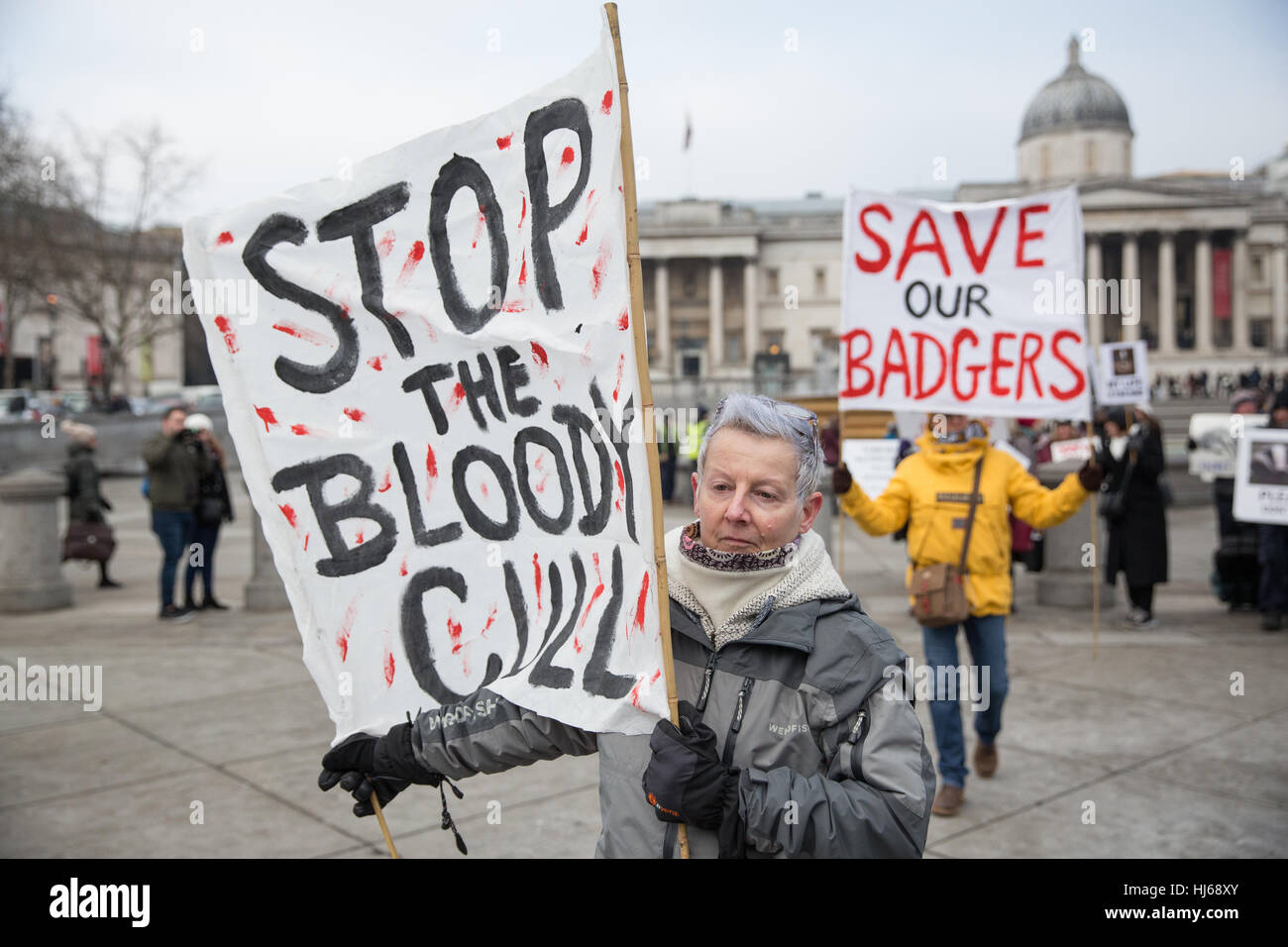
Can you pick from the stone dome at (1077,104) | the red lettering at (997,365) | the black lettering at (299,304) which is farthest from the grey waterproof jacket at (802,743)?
the stone dome at (1077,104)

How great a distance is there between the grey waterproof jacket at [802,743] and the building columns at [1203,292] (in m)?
83.7

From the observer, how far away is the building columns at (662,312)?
270 ft

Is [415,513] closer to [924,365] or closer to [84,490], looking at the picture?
[924,365]

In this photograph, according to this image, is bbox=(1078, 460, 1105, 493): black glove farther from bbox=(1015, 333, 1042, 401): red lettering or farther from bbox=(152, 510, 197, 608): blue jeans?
bbox=(152, 510, 197, 608): blue jeans

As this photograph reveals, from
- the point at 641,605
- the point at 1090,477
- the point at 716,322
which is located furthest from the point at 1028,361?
the point at 716,322

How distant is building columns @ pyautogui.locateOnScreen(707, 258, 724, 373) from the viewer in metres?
81.6

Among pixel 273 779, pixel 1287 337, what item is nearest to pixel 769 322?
pixel 1287 337

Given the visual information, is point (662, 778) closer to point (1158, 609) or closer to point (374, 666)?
point (374, 666)

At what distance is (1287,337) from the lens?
252ft

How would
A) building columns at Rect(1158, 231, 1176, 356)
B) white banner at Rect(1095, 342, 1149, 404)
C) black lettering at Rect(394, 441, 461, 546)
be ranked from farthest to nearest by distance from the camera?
building columns at Rect(1158, 231, 1176, 356)
white banner at Rect(1095, 342, 1149, 404)
black lettering at Rect(394, 441, 461, 546)

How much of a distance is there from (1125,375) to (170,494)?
7288 millimetres

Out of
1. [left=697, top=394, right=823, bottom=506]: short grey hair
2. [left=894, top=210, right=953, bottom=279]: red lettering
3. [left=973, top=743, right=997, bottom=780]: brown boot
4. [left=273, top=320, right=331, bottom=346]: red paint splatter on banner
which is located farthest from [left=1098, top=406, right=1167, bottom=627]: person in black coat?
[left=273, top=320, right=331, bottom=346]: red paint splatter on banner

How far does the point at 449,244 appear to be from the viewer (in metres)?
2.24

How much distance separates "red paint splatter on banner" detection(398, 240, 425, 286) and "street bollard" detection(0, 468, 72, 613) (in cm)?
923
